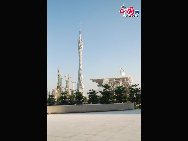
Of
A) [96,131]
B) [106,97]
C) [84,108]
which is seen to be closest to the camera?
[96,131]

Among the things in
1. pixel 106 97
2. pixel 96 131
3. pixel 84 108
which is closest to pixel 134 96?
pixel 106 97

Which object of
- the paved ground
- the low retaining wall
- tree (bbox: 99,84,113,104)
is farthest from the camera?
tree (bbox: 99,84,113,104)

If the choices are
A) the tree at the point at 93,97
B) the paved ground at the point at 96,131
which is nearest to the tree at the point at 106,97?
the tree at the point at 93,97

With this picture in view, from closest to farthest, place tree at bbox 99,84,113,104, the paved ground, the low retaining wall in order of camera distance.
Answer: the paved ground
the low retaining wall
tree at bbox 99,84,113,104

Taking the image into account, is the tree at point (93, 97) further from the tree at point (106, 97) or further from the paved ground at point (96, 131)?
the paved ground at point (96, 131)

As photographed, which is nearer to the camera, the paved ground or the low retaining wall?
the paved ground

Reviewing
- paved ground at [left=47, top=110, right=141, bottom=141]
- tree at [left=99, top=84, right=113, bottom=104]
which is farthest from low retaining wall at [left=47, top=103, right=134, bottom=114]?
paved ground at [left=47, top=110, right=141, bottom=141]

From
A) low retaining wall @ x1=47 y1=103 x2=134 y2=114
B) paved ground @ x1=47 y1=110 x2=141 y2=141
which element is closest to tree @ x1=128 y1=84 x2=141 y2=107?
low retaining wall @ x1=47 y1=103 x2=134 y2=114

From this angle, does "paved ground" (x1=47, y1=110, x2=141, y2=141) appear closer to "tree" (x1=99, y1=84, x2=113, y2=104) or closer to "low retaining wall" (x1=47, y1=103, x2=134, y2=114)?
"low retaining wall" (x1=47, y1=103, x2=134, y2=114)

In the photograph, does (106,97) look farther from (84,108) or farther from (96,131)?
(96,131)

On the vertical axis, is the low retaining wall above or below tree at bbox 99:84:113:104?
below
